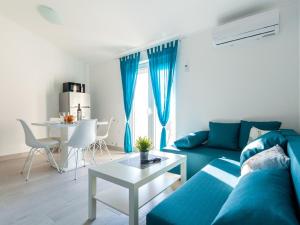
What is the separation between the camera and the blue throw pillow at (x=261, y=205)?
2.30ft

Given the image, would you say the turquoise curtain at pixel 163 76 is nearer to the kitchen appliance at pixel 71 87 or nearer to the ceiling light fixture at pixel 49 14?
the ceiling light fixture at pixel 49 14

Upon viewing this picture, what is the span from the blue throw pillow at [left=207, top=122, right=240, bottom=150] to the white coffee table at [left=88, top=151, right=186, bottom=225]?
37.9 inches

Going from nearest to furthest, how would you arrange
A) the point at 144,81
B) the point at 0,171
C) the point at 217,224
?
the point at 217,224 → the point at 0,171 → the point at 144,81

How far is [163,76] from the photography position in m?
3.78

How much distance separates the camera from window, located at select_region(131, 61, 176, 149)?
386 cm

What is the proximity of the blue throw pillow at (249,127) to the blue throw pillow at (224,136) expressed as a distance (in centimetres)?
8

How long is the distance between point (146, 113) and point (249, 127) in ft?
7.51

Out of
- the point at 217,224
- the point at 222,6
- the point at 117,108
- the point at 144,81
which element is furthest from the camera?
the point at 117,108

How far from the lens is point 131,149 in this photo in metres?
4.50

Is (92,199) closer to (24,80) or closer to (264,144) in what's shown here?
(264,144)

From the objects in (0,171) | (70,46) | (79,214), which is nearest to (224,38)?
(79,214)

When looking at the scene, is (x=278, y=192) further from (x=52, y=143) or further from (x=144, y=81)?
(x=144, y=81)

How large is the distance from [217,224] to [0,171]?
3.73 m

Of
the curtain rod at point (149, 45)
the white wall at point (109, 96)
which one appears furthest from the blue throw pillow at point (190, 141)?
the white wall at point (109, 96)
